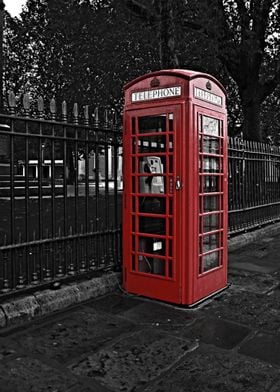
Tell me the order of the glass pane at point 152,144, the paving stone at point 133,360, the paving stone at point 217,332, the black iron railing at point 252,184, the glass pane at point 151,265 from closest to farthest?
the paving stone at point 133,360, the paving stone at point 217,332, the glass pane at point 152,144, the glass pane at point 151,265, the black iron railing at point 252,184

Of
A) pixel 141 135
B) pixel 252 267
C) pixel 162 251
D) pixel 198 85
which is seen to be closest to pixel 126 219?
pixel 162 251

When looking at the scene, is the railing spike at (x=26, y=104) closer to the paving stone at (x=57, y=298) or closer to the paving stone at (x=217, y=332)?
the paving stone at (x=57, y=298)

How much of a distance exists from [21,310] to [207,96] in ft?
9.78

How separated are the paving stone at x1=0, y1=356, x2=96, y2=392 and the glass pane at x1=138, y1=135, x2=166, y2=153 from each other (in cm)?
247

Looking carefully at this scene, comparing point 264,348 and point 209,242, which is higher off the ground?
point 209,242

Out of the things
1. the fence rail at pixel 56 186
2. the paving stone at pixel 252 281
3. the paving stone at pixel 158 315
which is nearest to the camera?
the paving stone at pixel 158 315

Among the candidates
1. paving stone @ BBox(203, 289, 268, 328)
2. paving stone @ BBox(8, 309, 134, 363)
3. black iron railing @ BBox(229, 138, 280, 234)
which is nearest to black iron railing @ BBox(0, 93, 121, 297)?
paving stone @ BBox(8, 309, 134, 363)

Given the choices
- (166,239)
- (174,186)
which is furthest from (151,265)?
(174,186)

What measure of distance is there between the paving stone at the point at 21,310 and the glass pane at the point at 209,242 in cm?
187

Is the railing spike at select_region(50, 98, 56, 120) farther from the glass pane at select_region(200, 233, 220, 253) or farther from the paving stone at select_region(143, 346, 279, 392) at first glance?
the paving stone at select_region(143, 346, 279, 392)

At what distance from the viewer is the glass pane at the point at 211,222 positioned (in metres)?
4.76

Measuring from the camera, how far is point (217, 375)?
9.75 feet

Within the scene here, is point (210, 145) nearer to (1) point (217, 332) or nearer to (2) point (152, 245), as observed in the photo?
(2) point (152, 245)

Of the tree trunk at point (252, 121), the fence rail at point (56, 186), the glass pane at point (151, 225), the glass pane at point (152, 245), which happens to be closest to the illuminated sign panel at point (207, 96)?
the fence rail at point (56, 186)
